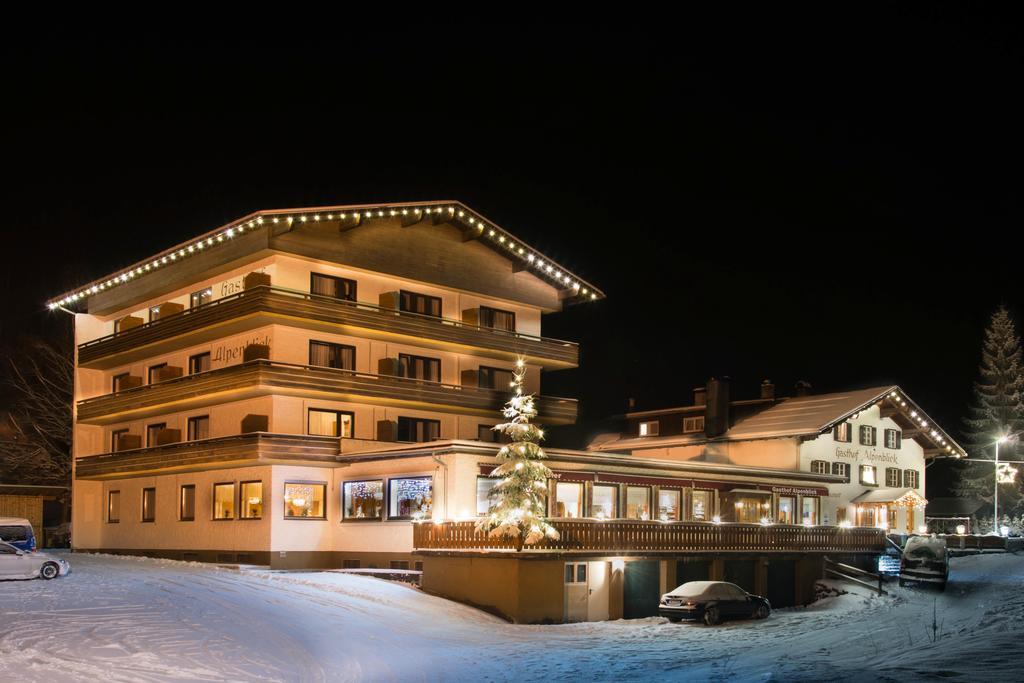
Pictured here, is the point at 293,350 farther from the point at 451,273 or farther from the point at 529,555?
the point at 529,555

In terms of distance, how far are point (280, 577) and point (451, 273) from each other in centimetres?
2028

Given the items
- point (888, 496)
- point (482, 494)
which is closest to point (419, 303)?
point (482, 494)

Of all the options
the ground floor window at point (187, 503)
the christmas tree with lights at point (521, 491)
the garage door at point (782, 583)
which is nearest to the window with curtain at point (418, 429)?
the ground floor window at point (187, 503)

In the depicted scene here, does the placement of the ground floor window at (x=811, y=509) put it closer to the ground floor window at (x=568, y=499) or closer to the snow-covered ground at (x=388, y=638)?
the ground floor window at (x=568, y=499)

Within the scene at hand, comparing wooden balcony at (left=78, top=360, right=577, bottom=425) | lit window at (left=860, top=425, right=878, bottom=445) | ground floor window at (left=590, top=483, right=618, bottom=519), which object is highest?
wooden balcony at (left=78, top=360, right=577, bottom=425)

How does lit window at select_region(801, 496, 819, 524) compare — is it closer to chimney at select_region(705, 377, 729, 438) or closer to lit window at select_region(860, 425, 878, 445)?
chimney at select_region(705, 377, 729, 438)

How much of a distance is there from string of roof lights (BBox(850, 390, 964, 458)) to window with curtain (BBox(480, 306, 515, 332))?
24.8 m

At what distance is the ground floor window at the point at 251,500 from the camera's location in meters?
47.1

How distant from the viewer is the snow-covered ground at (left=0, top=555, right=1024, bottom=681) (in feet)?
77.9

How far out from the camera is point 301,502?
1863 inches

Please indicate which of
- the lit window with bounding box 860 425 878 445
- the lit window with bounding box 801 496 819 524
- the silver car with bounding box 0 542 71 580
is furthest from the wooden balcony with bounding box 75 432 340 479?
the lit window with bounding box 860 425 878 445

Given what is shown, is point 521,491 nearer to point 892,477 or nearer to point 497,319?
point 497,319

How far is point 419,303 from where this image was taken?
177 feet

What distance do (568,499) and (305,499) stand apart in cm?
1106
